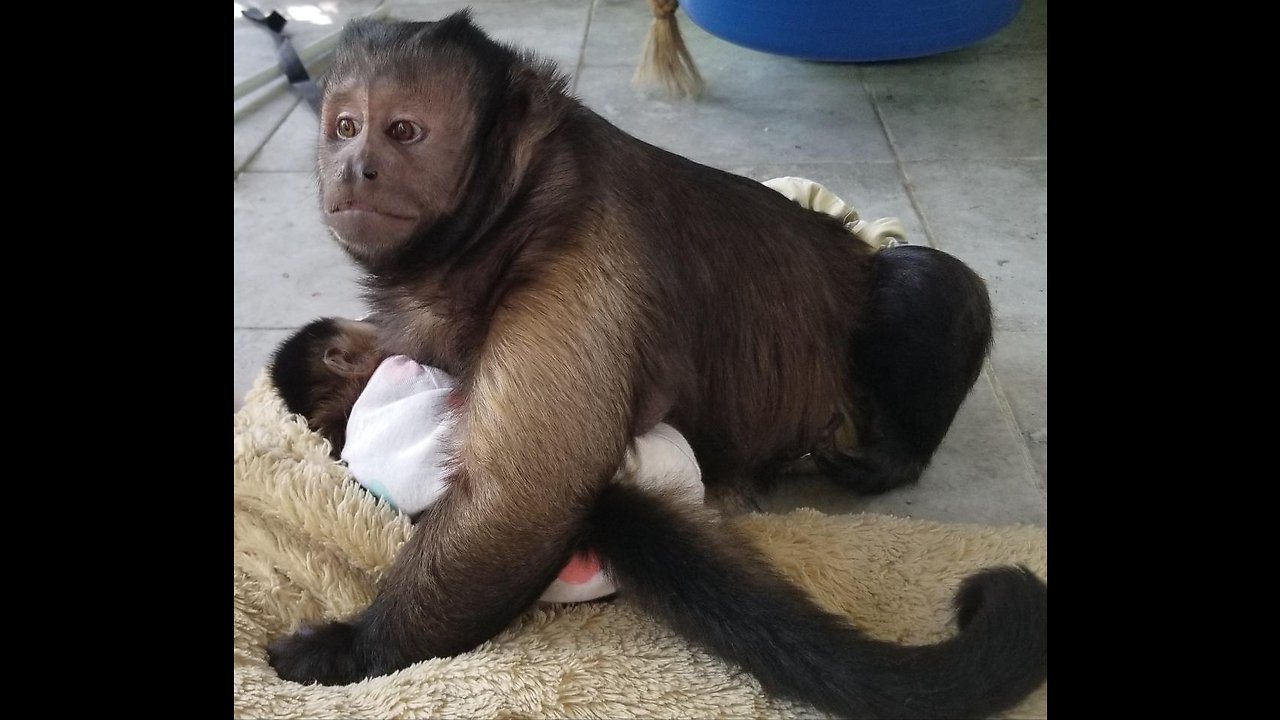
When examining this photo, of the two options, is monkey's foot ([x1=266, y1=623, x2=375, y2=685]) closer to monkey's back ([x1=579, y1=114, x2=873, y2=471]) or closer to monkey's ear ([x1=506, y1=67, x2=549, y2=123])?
monkey's back ([x1=579, y1=114, x2=873, y2=471])

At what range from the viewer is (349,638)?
2.10 meters

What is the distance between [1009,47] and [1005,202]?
2.16 meters

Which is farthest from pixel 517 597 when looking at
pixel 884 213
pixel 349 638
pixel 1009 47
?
pixel 1009 47

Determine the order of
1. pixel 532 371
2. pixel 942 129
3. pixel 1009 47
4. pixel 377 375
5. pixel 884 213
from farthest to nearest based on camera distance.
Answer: pixel 1009 47 → pixel 942 129 → pixel 884 213 → pixel 377 375 → pixel 532 371

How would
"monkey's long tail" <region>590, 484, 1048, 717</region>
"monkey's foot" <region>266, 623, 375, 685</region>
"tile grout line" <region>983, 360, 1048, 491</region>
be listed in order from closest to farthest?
1. "monkey's long tail" <region>590, 484, 1048, 717</region>
2. "monkey's foot" <region>266, 623, 375, 685</region>
3. "tile grout line" <region>983, 360, 1048, 491</region>

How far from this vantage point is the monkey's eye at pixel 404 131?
6.85 feet

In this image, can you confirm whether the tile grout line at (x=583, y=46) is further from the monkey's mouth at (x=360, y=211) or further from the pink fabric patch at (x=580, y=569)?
the pink fabric patch at (x=580, y=569)

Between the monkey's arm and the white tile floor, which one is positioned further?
the white tile floor

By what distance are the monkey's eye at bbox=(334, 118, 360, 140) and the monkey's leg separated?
1284 millimetres

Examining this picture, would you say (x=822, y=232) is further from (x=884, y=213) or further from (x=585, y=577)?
(x=884, y=213)

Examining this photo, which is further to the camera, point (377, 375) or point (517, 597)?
point (377, 375)

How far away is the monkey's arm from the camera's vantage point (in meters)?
1.98

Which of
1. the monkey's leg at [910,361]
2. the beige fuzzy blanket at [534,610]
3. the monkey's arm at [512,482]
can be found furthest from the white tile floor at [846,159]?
the monkey's arm at [512,482]

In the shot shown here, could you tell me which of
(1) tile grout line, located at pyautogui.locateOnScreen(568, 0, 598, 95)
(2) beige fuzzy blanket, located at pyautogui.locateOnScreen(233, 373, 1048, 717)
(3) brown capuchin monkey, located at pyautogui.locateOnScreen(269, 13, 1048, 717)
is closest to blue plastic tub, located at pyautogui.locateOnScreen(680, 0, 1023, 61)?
(1) tile grout line, located at pyautogui.locateOnScreen(568, 0, 598, 95)
